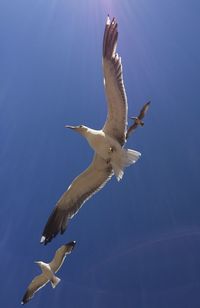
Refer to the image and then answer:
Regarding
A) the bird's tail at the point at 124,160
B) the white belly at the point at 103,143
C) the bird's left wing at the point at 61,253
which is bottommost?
the bird's left wing at the point at 61,253

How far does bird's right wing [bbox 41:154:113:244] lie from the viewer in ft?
36.3

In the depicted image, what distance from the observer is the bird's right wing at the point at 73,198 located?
11062mm

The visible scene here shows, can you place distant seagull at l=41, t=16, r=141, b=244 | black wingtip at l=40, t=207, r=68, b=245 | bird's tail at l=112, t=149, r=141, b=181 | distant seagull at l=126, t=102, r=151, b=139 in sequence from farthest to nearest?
black wingtip at l=40, t=207, r=68, b=245, distant seagull at l=126, t=102, r=151, b=139, bird's tail at l=112, t=149, r=141, b=181, distant seagull at l=41, t=16, r=141, b=244

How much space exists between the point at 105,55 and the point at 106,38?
0.27 m

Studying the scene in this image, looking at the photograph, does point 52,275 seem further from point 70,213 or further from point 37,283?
point 70,213

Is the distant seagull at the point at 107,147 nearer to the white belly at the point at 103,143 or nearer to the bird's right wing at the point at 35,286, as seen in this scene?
the white belly at the point at 103,143

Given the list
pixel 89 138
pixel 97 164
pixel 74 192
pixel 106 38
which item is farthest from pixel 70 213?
pixel 106 38

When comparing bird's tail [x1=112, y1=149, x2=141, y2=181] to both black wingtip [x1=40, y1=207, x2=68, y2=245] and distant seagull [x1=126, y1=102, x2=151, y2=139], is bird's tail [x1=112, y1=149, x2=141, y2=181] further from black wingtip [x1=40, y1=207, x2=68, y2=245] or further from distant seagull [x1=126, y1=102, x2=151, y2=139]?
black wingtip [x1=40, y1=207, x2=68, y2=245]

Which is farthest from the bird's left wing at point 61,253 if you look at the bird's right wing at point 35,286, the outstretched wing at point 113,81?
the outstretched wing at point 113,81

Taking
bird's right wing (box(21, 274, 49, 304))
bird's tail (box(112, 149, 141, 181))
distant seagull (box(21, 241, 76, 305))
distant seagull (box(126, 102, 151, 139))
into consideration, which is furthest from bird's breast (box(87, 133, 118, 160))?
bird's right wing (box(21, 274, 49, 304))

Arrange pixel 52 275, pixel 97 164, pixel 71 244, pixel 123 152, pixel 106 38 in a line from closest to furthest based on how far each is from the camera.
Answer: pixel 106 38 < pixel 123 152 < pixel 97 164 < pixel 71 244 < pixel 52 275

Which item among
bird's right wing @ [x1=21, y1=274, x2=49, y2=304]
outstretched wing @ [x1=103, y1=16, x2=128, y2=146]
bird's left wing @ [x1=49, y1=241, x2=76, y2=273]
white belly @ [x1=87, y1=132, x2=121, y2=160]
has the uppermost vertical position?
outstretched wing @ [x1=103, y1=16, x2=128, y2=146]

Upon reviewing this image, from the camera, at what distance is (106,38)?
30.4 feet

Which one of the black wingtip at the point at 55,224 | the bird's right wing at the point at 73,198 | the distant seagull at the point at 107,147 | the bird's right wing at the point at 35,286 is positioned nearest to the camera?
the distant seagull at the point at 107,147
